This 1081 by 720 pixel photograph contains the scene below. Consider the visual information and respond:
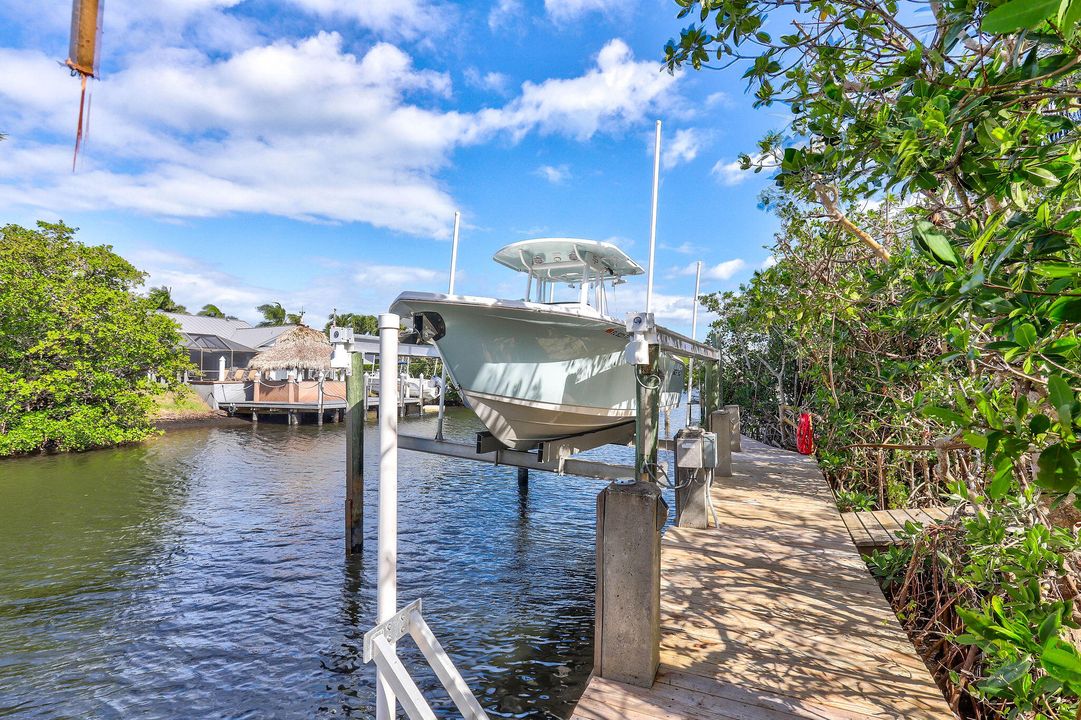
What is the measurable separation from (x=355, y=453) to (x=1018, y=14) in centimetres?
848

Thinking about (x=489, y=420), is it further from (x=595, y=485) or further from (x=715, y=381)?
(x=595, y=485)

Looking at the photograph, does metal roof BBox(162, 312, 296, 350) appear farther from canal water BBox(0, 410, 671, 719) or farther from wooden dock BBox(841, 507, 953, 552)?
wooden dock BBox(841, 507, 953, 552)

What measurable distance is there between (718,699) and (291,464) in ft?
52.0

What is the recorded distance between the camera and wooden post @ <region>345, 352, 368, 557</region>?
7.96 m

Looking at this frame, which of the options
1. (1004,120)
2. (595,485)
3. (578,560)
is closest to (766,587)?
(1004,120)

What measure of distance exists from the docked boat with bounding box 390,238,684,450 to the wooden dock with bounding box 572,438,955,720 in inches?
94.6

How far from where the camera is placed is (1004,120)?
193 centimetres

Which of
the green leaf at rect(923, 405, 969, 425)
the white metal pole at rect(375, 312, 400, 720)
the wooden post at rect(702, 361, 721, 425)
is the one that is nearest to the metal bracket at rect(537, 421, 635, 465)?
the wooden post at rect(702, 361, 721, 425)

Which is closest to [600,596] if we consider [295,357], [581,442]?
[581,442]

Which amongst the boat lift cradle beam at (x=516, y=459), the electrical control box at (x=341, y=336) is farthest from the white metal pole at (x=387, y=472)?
the boat lift cradle beam at (x=516, y=459)

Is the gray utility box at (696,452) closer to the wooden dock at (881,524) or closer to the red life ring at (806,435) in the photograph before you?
the wooden dock at (881,524)

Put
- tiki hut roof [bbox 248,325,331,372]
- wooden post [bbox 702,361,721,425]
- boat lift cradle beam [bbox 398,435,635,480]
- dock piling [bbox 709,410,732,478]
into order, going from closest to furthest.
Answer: boat lift cradle beam [bbox 398,435,635,480]
dock piling [bbox 709,410,732,478]
wooden post [bbox 702,361,721,425]
tiki hut roof [bbox 248,325,331,372]

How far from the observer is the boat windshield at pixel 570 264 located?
27.2 ft

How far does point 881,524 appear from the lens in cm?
626
